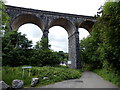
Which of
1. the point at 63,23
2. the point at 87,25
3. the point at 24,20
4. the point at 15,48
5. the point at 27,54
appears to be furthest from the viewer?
the point at 87,25

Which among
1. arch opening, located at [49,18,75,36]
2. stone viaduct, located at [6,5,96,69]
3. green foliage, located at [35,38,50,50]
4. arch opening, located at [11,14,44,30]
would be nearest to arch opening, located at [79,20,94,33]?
stone viaduct, located at [6,5,96,69]

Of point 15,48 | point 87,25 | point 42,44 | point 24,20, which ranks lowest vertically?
point 15,48

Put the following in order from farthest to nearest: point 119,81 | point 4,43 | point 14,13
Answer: point 14,13 < point 4,43 < point 119,81

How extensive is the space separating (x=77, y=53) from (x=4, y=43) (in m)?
9.98

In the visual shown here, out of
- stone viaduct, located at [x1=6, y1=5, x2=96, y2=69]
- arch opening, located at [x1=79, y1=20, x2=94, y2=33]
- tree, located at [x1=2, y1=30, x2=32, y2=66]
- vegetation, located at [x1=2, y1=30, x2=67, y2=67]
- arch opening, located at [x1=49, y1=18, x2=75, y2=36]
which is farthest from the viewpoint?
arch opening, located at [x1=79, y1=20, x2=94, y2=33]

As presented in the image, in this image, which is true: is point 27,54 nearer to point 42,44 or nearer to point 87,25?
point 42,44

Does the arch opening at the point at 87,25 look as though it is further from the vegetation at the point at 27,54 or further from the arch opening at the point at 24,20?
the vegetation at the point at 27,54

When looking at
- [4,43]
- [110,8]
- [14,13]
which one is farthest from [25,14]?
[110,8]

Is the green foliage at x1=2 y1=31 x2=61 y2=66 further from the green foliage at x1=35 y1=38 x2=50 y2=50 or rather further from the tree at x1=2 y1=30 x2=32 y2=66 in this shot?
the green foliage at x1=35 y1=38 x2=50 y2=50

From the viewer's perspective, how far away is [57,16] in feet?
52.3

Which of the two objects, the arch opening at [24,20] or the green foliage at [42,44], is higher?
the arch opening at [24,20]

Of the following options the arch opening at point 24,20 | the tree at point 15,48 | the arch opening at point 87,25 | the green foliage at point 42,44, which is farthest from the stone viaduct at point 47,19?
the tree at point 15,48

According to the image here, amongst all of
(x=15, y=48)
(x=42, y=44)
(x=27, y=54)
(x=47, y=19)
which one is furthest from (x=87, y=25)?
(x=15, y=48)

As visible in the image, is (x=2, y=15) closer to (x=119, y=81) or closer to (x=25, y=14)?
(x=119, y=81)
